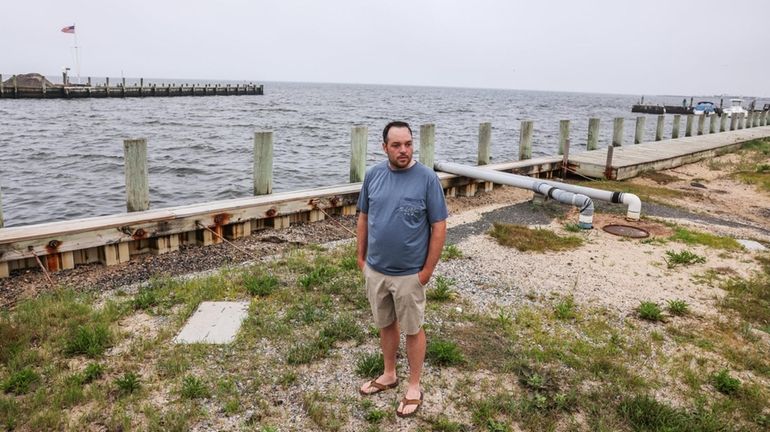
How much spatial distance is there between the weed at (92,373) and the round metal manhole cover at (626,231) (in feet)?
25.3

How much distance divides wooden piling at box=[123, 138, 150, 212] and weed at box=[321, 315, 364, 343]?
456 centimetres

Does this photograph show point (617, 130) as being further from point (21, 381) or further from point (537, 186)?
point (21, 381)

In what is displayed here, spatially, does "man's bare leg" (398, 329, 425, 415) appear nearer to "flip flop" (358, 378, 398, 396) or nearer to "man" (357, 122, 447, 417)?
"man" (357, 122, 447, 417)

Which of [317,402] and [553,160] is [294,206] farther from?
[553,160]

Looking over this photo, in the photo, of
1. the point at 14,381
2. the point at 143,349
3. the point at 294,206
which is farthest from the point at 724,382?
the point at 294,206

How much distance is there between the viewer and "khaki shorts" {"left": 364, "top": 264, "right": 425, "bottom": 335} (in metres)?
3.87

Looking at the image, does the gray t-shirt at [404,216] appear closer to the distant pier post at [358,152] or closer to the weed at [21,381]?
the weed at [21,381]

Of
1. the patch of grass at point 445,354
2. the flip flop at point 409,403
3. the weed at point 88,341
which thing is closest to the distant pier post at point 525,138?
the patch of grass at point 445,354

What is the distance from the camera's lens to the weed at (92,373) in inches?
171

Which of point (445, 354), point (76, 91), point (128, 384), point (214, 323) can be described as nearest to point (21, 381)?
point (128, 384)

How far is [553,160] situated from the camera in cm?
1520

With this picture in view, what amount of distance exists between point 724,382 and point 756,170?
609 inches

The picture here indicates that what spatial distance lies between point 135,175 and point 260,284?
3443 millimetres

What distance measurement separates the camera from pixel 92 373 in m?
4.37
